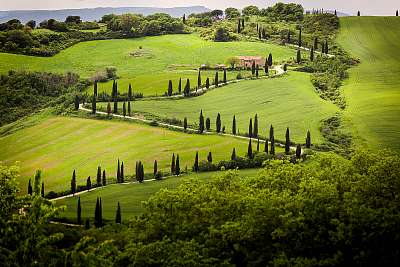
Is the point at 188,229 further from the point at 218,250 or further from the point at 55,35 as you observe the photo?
the point at 55,35

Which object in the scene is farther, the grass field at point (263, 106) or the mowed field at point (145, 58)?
the mowed field at point (145, 58)

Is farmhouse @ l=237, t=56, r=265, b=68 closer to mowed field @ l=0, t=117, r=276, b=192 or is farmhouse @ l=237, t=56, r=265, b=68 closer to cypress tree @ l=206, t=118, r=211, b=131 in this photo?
cypress tree @ l=206, t=118, r=211, b=131

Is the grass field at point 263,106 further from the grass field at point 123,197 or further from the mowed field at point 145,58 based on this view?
the grass field at point 123,197

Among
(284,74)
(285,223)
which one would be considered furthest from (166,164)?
(284,74)

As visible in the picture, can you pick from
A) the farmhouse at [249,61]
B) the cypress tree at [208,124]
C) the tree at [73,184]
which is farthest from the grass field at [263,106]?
the tree at [73,184]

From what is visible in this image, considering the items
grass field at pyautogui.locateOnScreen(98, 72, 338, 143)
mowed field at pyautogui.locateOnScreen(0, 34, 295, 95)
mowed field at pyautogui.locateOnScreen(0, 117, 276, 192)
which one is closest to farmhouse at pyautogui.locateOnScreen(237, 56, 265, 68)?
mowed field at pyautogui.locateOnScreen(0, 34, 295, 95)

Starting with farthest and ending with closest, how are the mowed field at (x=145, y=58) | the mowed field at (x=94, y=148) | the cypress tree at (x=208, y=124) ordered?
the mowed field at (x=145, y=58) → the cypress tree at (x=208, y=124) → the mowed field at (x=94, y=148)
